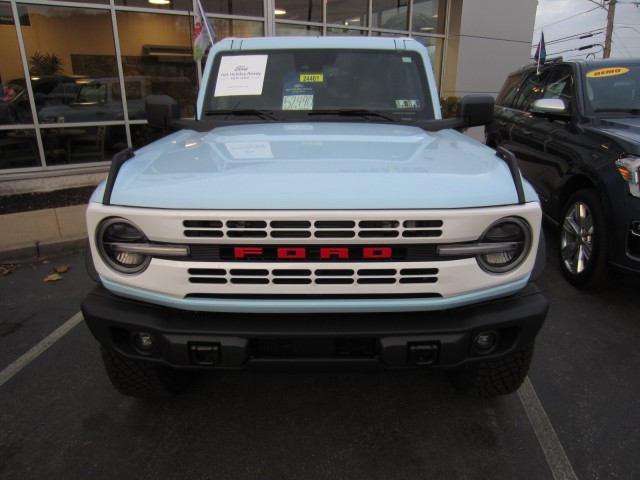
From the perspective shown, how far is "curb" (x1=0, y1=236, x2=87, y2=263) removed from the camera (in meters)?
4.97

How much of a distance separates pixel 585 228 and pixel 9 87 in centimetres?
803

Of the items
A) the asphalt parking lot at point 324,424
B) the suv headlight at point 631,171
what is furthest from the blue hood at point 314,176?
the suv headlight at point 631,171

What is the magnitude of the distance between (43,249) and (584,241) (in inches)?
207

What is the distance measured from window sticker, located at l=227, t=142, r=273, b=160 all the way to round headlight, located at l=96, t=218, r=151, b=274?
58cm

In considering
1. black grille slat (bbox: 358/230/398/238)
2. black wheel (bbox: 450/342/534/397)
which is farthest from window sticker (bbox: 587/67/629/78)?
black grille slat (bbox: 358/230/398/238)

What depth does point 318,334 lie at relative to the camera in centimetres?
188

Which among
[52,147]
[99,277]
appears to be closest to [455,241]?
[99,277]

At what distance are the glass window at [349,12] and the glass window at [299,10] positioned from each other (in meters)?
0.32

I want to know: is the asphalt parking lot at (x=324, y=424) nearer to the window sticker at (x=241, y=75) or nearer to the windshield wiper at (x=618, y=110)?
the window sticker at (x=241, y=75)

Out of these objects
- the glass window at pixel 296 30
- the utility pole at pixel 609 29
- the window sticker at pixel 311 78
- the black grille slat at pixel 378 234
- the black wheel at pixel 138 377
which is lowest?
the black wheel at pixel 138 377

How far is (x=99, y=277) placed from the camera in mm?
→ 2018

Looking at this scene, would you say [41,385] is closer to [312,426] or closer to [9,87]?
[312,426]

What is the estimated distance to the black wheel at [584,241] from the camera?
12.2 ft

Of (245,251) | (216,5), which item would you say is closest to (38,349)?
(245,251)
